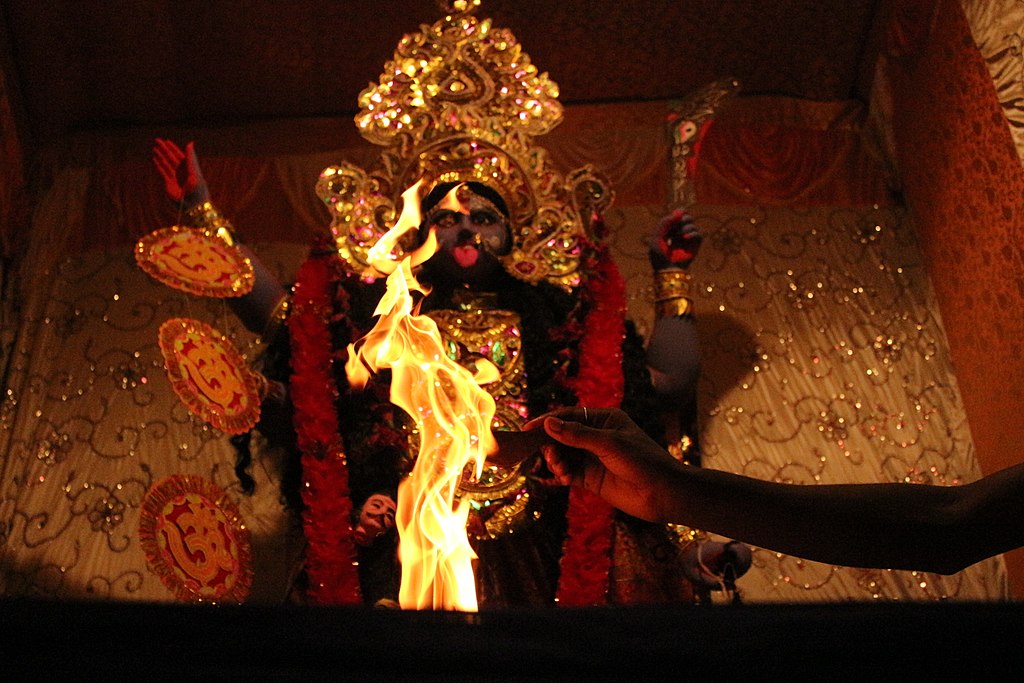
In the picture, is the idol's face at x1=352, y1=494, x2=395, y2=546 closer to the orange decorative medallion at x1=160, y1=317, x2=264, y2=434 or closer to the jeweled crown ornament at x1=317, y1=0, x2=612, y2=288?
the orange decorative medallion at x1=160, y1=317, x2=264, y2=434

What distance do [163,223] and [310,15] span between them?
3.40 feet

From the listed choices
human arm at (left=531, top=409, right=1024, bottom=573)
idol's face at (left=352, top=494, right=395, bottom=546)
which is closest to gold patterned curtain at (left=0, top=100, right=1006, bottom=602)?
idol's face at (left=352, top=494, right=395, bottom=546)

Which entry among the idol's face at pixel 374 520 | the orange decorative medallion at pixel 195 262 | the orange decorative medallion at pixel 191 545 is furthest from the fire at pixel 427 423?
→ the orange decorative medallion at pixel 191 545

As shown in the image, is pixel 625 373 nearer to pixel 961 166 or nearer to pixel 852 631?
pixel 961 166

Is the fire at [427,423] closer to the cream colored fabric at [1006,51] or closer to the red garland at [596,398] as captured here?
the red garland at [596,398]

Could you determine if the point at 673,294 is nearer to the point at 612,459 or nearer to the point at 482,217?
the point at 482,217

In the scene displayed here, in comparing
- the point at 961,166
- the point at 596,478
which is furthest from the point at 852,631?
the point at 961,166

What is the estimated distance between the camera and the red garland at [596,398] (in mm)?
3004

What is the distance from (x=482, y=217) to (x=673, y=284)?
69 centimetres

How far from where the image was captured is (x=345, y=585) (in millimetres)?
2973

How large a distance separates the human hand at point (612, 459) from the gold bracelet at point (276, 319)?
1.81 metres

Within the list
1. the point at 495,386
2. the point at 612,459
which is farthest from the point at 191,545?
the point at 612,459

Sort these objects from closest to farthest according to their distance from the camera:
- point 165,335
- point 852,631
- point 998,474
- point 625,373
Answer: point 852,631 → point 998,474 → point 165,335 → point 625,373

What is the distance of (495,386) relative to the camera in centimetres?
323
